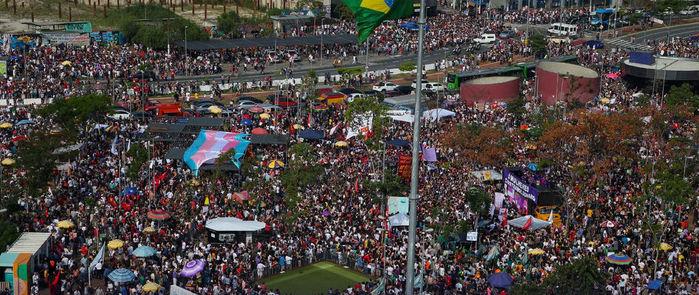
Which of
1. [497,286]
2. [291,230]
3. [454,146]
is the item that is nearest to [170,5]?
[454,146]

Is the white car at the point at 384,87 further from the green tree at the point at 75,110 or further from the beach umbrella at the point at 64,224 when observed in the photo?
the beach umbrella at the point at 64,224

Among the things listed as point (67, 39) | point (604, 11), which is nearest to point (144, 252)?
point (67, 39)

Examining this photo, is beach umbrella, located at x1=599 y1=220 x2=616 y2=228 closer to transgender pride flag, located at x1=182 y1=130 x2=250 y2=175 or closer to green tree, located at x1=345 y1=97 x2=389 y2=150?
green tree, located at x1=345 y1=97 x2=389 y2=150

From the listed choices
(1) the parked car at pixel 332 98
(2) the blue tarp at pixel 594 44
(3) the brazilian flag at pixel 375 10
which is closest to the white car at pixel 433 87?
(1) the parked car at pixel 332 98

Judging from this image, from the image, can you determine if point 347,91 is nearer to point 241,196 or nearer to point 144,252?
point 241,196

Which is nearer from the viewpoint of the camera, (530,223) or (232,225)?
(232,225)

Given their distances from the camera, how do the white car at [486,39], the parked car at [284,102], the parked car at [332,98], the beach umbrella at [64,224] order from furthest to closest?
the white car at [486,39] → the parked car at [332,98] → the parked car at [284,102] → the beach umbrella at [64,224]
